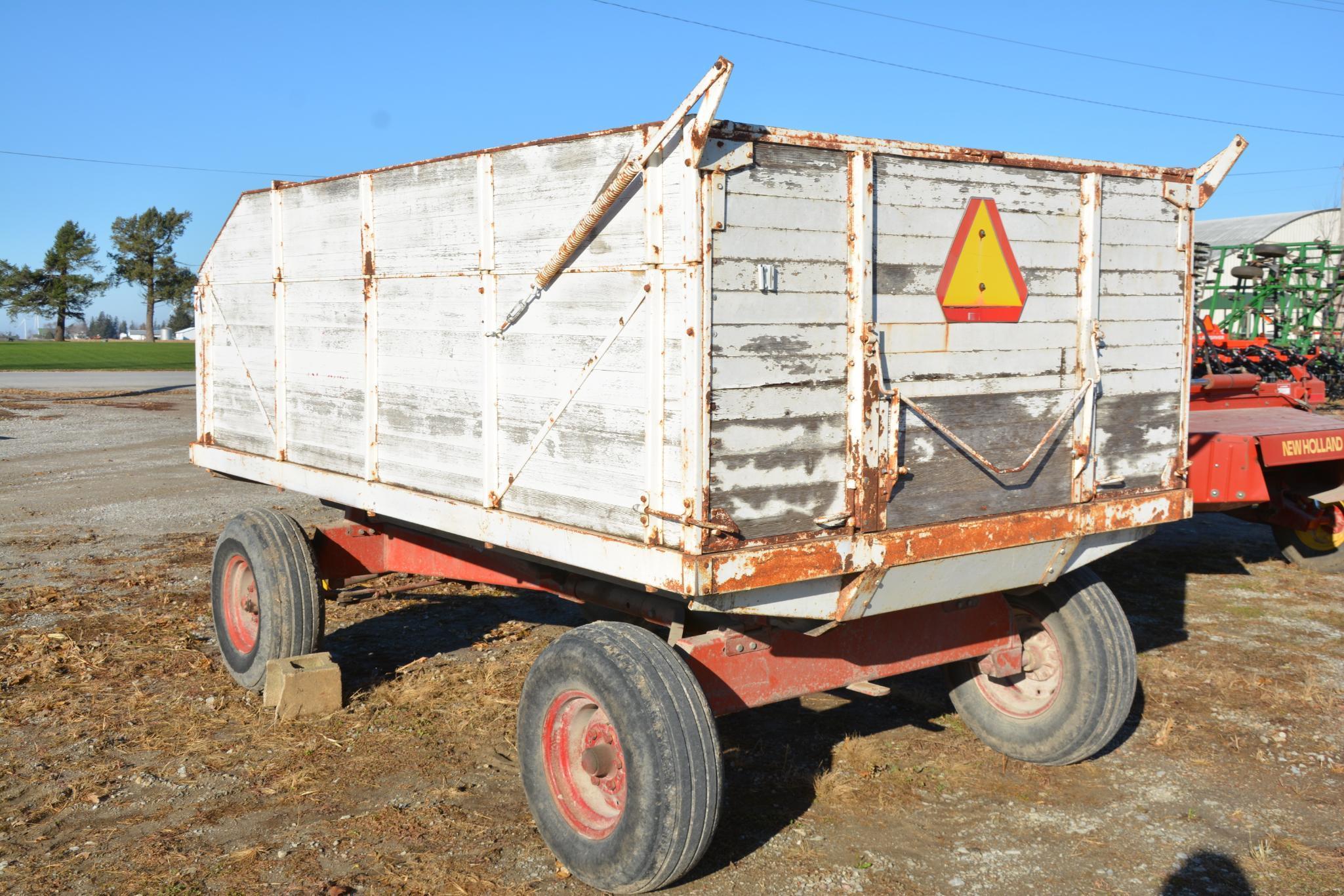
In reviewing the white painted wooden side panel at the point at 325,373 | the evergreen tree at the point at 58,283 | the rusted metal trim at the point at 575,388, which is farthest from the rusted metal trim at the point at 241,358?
the evergreen tree at the point at 58,283

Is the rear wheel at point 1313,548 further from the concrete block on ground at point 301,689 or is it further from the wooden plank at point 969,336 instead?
the concrete block on ground at point 301,689

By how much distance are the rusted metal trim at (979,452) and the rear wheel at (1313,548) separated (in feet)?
16.6

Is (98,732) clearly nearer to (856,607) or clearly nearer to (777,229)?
(856,607)

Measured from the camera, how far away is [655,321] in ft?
11.4

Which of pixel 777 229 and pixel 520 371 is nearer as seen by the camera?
pixel 777 229

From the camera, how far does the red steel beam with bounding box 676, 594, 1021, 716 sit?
405cm

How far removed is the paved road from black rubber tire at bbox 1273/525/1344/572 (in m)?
28.0

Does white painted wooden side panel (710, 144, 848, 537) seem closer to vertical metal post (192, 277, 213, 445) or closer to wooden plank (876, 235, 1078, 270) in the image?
wooden plank (876, 235, 1078, 270)

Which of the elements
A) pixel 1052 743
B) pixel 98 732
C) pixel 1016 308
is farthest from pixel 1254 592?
pixel 98 732

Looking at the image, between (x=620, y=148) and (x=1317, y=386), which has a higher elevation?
(x=620, y=148)

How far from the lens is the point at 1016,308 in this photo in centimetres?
420

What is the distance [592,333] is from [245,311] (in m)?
3.11

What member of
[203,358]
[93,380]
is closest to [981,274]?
[203,358]

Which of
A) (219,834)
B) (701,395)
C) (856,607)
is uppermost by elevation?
(701,395)
